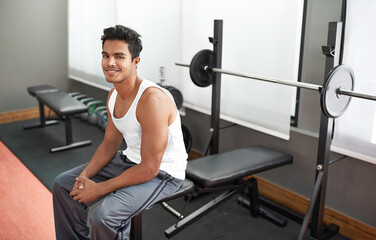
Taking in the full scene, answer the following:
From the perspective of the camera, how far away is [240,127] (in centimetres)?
264

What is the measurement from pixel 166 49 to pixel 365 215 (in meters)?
1.90

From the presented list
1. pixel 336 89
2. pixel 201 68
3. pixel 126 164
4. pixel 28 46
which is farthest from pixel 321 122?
pixel 28 46

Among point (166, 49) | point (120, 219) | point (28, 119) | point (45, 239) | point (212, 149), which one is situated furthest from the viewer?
point (28, 119)

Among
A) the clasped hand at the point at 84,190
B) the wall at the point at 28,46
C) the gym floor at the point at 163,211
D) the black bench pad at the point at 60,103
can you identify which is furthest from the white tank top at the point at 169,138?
the wall at the point at 28,46

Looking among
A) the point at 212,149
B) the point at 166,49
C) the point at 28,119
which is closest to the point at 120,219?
the point at 212,149

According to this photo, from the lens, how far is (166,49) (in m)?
3.08

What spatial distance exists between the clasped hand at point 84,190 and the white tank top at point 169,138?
229 mm

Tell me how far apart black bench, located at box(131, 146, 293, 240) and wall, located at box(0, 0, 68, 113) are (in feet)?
10.3

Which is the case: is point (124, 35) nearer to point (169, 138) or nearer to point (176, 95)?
point (169, 138)

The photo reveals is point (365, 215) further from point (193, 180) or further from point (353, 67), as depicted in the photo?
point (193, 180)

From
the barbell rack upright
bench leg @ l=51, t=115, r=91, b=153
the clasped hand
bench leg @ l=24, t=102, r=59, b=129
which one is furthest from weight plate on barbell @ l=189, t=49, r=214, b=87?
bench leg @ l=24, t=102, r=59, b=129

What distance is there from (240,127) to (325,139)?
871 mm

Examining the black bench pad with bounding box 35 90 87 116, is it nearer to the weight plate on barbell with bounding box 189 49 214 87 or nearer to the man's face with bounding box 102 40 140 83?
the weight plate on barbell with bounding box 189 49 214 87

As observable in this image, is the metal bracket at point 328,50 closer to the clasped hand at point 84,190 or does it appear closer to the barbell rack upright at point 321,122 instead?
the barbell rack upright at point 321,122
